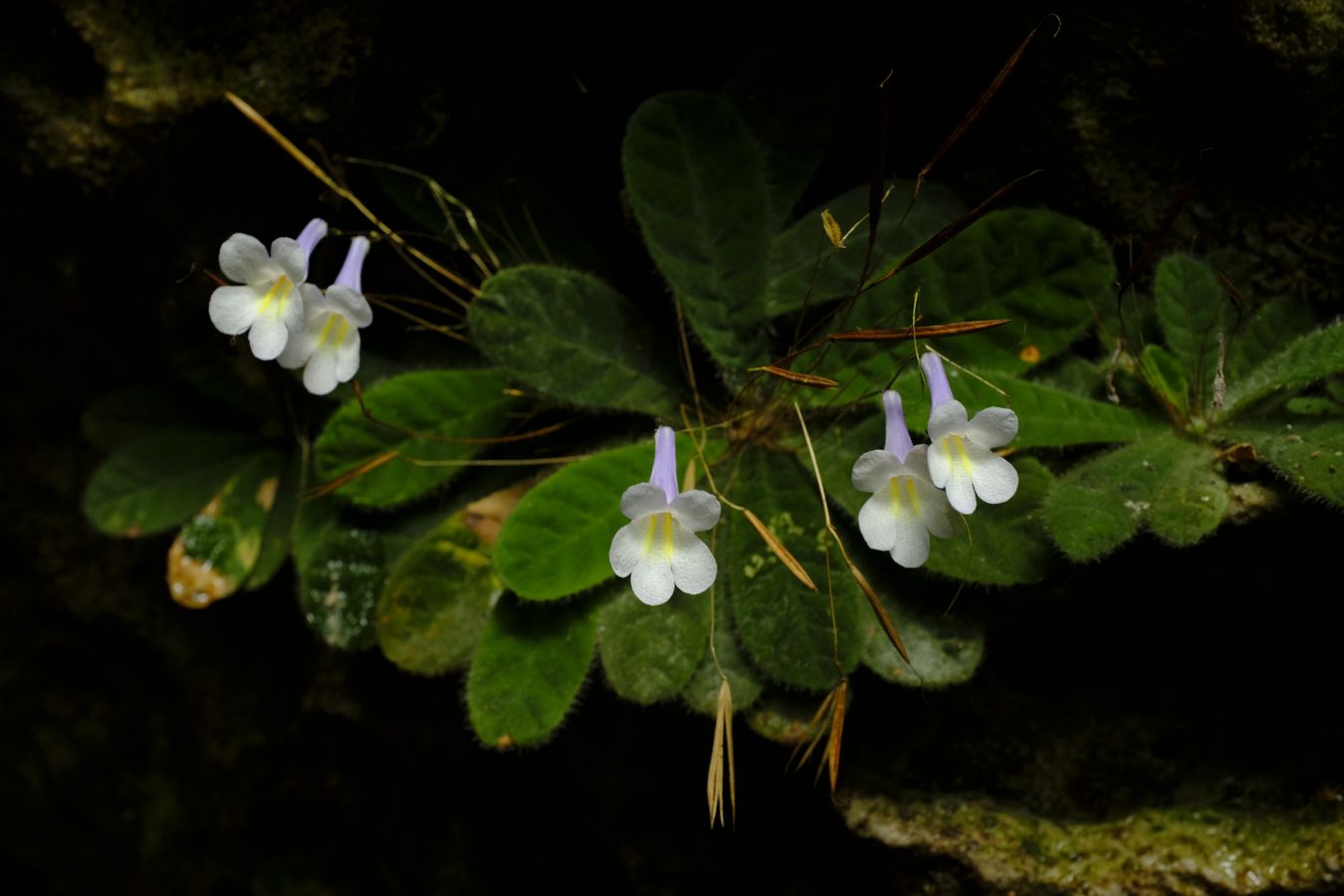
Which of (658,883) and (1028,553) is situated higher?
(1028,553)

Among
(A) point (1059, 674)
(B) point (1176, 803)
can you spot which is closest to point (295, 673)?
(A) point (1059, 674)

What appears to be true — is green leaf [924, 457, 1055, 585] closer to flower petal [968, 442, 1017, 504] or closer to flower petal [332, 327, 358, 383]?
flower petal [968, 442, 1017, 504]

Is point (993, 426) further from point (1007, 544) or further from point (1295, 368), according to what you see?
point (1295, 368)

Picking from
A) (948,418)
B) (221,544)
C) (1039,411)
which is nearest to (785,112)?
(1039,411)

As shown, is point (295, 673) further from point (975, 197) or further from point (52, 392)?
point (975, 197)

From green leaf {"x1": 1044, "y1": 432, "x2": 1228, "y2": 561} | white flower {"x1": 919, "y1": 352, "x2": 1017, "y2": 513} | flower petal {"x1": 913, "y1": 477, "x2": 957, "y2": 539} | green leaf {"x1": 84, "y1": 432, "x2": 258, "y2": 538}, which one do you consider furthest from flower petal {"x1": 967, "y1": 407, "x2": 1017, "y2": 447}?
green leaf {"x1": 84, "y1": 432, "x2": 258, "y2": 538}

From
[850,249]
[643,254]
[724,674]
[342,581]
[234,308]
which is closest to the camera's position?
[234,308]

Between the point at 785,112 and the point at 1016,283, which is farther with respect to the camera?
the point at 785,112
